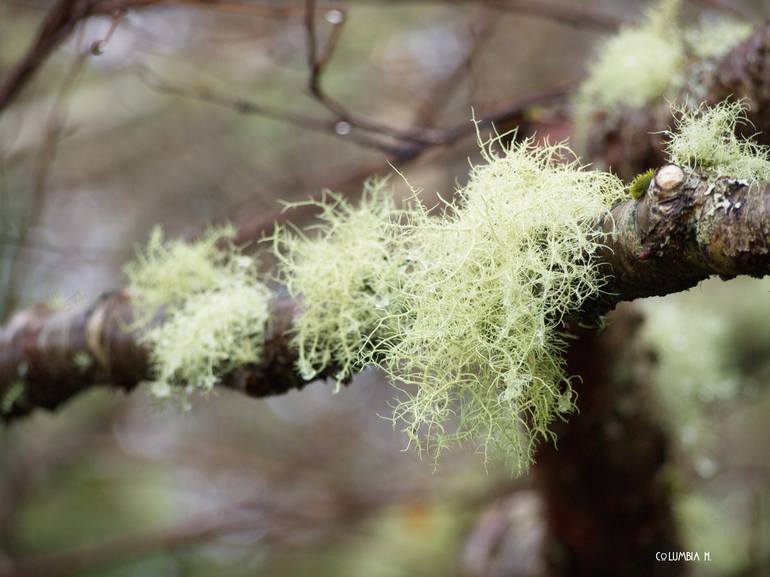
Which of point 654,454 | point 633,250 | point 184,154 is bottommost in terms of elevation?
point 184,154

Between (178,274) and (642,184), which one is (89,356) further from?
(642,184)

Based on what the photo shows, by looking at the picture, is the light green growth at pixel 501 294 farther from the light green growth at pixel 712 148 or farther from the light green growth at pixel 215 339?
the light green growth at pixel 215 339

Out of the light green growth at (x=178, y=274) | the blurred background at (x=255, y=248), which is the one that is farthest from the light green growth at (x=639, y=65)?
the light green growth at (x=178, y=274)

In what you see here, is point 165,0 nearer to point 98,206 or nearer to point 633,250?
point 633,250

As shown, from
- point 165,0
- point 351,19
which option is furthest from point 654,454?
point 351,19

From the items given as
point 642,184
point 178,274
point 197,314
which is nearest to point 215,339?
point 197,314

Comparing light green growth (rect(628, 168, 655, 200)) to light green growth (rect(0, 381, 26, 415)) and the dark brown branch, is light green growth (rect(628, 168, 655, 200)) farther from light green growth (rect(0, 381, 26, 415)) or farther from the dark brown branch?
light green growth (rect(0, 381, 26, 415))

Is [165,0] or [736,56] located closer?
[736,56]
